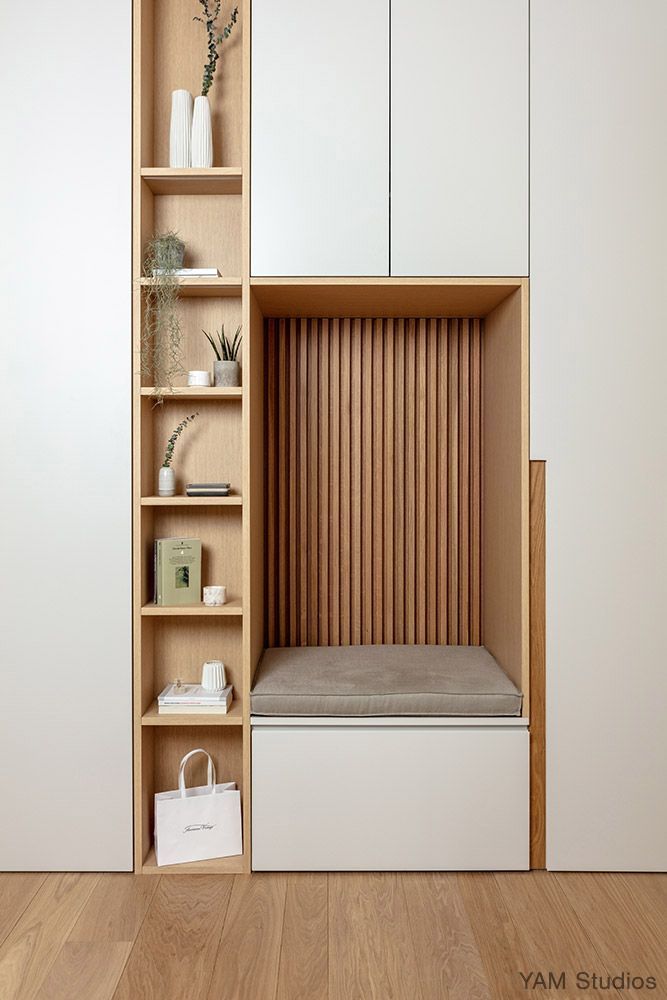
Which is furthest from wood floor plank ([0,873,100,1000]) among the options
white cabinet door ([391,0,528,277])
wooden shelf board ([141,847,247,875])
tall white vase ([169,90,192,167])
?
tall white vase ([169,90,192,167])

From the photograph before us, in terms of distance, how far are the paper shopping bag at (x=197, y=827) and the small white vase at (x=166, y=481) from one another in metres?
0.85

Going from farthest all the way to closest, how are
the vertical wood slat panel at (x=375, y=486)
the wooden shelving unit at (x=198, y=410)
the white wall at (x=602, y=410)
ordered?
the vertical wood slat panel at (x=375, y=486) → the wooden shelving unit at (x=198, y=410) → the white wall at (x=602, y=410)

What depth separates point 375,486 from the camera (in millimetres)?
3076

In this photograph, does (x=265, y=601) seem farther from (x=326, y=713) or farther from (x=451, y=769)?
(x=451, y=769)

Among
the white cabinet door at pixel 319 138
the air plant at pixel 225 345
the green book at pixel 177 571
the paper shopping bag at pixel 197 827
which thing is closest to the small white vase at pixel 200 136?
the white cabinet door at pixel 319 138

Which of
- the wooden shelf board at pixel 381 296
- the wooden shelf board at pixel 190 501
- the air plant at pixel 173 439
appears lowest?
the wooden shelf board at pixel 190 501

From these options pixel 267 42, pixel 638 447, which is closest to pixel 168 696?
pixel 638 447

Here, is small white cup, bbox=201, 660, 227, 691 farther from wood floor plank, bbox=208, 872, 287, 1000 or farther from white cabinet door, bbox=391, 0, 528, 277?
white cabinet door, bbox=391, 0, 528, 277

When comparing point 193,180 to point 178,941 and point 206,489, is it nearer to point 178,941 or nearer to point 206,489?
point 206,489

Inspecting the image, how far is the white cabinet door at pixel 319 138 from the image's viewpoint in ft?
8.16

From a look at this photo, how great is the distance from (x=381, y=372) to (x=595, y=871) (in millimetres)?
1777

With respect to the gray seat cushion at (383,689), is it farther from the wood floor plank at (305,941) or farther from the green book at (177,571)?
the wood floor plank at (305,941)

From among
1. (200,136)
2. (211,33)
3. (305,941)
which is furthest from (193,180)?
(305,941)

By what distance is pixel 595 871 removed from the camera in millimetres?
2512
